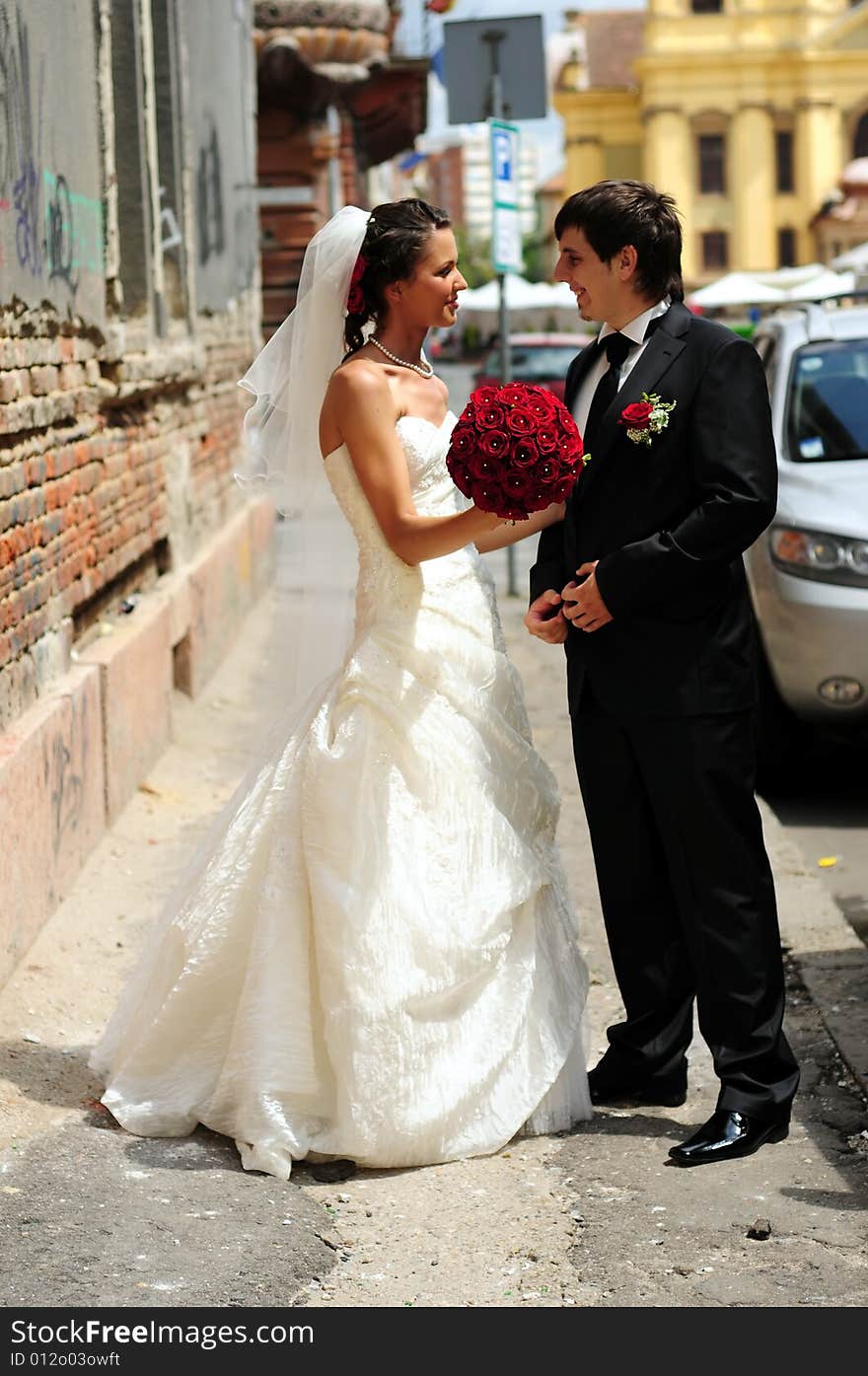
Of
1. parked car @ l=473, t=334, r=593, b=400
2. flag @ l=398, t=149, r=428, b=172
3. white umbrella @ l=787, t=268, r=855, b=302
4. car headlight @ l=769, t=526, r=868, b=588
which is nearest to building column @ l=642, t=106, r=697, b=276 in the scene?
flag @ l=398, t=149, r=428, b=172

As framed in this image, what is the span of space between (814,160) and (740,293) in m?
36.3

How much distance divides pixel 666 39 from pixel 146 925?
243ft

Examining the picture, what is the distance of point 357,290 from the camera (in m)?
4.36

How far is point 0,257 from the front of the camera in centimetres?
565

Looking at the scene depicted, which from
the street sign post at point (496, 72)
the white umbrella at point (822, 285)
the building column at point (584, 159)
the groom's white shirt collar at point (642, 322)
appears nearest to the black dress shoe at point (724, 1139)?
the groom's white shirt collar at point (642, 322)

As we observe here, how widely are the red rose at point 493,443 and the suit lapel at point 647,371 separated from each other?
33cm

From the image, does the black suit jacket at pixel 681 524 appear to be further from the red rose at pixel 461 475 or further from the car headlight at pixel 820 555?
the car headlight at pixel 820 555

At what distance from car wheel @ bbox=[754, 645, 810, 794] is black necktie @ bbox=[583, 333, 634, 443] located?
12.4ft

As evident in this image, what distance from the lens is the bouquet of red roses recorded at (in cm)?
386

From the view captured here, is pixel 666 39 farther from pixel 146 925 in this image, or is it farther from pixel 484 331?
pixel 146 925

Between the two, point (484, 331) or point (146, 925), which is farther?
point (484, 331)

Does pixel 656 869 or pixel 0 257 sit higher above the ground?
pixel 0 257

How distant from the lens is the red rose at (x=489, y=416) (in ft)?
12.8
